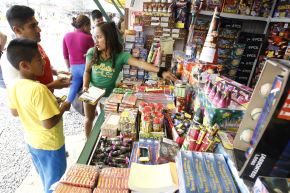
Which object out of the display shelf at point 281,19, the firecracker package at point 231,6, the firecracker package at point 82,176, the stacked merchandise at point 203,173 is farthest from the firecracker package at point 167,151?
the display shelf at point 281,19

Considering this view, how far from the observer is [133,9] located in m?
3.19

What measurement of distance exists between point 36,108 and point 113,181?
30.8 inches

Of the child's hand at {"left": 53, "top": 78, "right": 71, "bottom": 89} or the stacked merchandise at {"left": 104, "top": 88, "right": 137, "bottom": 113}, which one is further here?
the child's hand at {"left": 53, "top": 78, "right": 71, "bottom": 89}

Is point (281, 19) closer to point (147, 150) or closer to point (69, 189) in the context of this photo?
point (147, 150)

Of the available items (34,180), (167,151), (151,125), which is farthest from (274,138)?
(34,180)

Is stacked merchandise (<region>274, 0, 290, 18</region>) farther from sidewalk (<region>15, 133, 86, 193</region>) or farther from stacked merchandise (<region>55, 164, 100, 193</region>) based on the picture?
sidewalk (<region>15, 133, 86, 193</region>)

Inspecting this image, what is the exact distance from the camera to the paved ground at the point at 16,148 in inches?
98.3

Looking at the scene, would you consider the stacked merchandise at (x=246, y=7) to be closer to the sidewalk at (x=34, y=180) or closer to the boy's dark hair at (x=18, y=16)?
the boy's dark hair at (x=18, y=16)

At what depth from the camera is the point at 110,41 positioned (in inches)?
88.9

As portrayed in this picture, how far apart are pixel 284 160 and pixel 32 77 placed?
1620 millimetres

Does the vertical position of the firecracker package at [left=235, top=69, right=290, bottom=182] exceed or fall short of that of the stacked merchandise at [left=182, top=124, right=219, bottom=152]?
it exceeds it

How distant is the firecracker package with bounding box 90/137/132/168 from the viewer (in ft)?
4.42

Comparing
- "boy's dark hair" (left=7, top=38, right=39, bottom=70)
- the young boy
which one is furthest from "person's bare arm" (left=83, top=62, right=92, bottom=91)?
"boy's dark hair" (left=7, top=38, right=39, bottom=70)

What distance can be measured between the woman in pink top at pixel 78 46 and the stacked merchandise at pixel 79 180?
2536 mm
